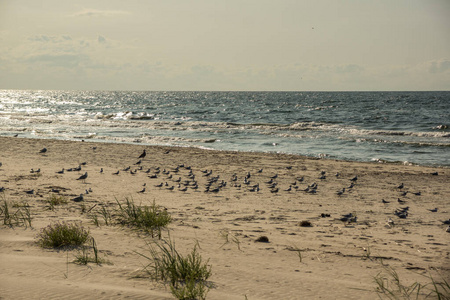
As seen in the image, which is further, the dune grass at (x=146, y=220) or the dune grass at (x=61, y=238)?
the dune grass at (x=146, y=220)

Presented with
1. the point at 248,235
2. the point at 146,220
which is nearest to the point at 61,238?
the point at 146,220

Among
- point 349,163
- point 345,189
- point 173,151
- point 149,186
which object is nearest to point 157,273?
point 149,186

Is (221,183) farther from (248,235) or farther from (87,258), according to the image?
(87,258)

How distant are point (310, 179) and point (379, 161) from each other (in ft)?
19.5

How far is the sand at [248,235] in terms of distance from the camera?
360 centimetres

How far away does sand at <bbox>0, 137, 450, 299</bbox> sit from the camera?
11.8ft

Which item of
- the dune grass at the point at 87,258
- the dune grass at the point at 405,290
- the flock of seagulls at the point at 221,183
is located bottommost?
the flock of seagulls at the point at 221,183

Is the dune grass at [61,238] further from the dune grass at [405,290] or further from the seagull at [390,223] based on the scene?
the seagull at [390,223]

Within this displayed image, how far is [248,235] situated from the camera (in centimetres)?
546

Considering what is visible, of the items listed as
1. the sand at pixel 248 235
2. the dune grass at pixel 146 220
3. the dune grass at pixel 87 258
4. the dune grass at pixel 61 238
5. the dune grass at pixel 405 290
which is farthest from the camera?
the dune grass at pixel 146 220

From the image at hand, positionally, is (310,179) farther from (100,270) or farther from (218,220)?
(100,270)

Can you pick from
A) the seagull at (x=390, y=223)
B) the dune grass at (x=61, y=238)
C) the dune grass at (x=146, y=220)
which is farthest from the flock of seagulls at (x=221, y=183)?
the dune grass at (x=61, y=238)

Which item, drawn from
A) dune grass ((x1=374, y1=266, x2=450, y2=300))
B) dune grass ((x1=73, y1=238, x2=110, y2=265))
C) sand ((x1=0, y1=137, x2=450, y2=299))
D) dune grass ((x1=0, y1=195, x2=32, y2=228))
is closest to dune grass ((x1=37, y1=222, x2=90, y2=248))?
sand ((x1=0, y1=137, x2=450, y2=299))

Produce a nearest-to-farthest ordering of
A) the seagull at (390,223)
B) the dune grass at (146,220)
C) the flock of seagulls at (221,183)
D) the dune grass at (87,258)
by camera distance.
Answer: the dune grass at (87,258) < the dune grass at (146,220) < the seagull at (390,223) < the flock of seagulls at (221,183)
